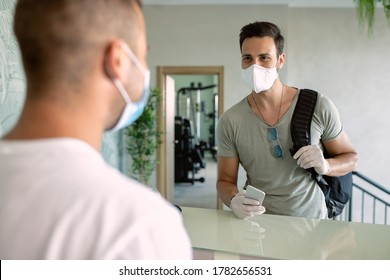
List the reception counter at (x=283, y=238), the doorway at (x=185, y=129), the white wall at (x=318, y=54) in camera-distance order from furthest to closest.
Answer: the doorway at (x=185, y=129)
the white wall at (x=318, y=54)
the reception counter at (x=283, y=238)

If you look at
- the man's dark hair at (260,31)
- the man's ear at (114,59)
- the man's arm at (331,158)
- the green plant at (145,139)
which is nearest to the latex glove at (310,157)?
the man's arm at (331,158)

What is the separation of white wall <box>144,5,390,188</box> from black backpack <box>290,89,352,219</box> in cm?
305

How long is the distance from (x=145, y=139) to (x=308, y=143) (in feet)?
10.3

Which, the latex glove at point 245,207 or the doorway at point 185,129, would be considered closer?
the latex glove at point 245,207

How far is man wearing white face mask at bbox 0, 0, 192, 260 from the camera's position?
409 millimetres

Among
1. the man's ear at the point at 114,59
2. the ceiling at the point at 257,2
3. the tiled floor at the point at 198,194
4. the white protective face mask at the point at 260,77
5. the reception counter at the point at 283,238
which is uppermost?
the ceiling at the point at 257,2

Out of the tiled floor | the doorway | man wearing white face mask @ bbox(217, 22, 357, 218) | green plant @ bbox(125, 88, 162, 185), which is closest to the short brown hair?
man wearing white face mask @ bbox(217, 22, 357, 218)

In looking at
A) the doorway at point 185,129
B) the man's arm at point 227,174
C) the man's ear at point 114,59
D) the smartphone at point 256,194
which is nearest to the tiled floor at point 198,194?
the doorway at point 185,129

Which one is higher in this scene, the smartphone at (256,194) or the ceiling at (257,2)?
the ceiling at (257,2)

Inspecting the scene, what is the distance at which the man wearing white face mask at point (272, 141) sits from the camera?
1.51 metres

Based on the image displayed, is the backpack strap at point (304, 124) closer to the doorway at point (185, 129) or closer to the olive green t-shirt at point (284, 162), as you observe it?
the olive green t-shirt at point (284, 162)

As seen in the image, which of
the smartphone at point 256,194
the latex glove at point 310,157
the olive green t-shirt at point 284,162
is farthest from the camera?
the olive green t-shirt at point 284,162

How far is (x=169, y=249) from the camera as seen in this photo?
0.45 metres

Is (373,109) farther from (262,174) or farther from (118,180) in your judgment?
(118,180)
